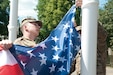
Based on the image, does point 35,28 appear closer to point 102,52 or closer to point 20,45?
point 20,45

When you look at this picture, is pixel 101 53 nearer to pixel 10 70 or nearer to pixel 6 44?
pixel 10 70

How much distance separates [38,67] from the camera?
399cm

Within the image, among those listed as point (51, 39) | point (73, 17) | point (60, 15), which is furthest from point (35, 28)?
point (60, 15)

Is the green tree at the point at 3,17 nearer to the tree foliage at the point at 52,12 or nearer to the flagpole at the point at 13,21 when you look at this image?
the tree foliage at the point at 52,12

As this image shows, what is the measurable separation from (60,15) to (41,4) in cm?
626

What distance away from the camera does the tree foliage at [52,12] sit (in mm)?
40531

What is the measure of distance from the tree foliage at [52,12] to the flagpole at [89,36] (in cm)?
3658

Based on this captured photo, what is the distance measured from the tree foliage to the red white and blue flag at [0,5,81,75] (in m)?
36.0

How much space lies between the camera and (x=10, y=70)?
3.75 meters

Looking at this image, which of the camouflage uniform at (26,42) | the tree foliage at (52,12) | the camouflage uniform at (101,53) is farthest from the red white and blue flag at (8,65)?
the tree foliage at (52,12)

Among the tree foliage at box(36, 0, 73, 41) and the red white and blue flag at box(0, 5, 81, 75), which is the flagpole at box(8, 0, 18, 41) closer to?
the red white and blue flag at box(0, 5, 81, 75)

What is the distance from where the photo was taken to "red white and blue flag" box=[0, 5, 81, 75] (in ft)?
12.8

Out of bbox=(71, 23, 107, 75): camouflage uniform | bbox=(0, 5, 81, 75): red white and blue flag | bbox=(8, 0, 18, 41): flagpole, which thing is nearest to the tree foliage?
bbox=(8, 0, 18, 41): flagpole

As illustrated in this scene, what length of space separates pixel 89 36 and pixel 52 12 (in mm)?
38929
